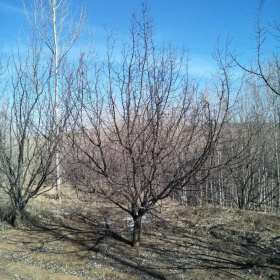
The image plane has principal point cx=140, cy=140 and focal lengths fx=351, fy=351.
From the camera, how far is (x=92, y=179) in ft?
19.4

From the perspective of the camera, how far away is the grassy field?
16.4ft

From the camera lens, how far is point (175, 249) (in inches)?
233

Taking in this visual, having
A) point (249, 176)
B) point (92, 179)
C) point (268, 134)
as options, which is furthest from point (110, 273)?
point (268, 134)

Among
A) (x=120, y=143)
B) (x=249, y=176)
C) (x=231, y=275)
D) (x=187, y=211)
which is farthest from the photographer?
(x=249, y=176)

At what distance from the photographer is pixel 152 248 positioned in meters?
5.98

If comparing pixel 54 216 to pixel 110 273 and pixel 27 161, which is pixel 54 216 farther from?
pixel 110 273

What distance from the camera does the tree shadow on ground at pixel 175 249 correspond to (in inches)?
200

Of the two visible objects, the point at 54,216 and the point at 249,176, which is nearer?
the point at 54,216

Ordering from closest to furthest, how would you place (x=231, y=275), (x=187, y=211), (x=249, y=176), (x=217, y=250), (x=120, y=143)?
(x=231, y=275)
(x=120, y=143)
(x=217, y=250)
(x=187, y=211)
(x=249, y=176)

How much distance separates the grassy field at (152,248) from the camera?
500 centimetres

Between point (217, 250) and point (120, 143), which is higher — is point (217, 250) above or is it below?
below

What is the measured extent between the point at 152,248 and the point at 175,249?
390mm

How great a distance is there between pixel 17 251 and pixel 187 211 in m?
3.81

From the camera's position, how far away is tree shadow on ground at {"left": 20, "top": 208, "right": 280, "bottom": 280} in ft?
16.7
